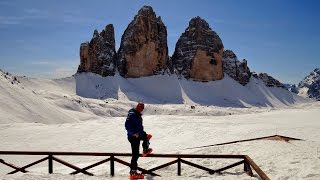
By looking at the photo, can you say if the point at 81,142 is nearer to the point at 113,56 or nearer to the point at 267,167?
the point at 267,167

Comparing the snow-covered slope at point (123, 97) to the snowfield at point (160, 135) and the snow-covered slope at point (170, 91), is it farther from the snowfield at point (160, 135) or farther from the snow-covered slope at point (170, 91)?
the snowfield at point (160, 135)

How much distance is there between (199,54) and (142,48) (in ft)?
48.1

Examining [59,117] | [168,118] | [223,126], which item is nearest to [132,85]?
[59,117]

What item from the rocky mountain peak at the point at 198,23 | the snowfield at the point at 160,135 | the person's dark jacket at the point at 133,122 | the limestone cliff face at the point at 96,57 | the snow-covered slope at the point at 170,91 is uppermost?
the rocky mountain peak at the point at 198,23

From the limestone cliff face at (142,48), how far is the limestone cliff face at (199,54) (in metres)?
7.22

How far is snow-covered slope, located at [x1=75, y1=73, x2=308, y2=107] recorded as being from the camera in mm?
76188

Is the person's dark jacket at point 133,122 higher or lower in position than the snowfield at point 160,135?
higher

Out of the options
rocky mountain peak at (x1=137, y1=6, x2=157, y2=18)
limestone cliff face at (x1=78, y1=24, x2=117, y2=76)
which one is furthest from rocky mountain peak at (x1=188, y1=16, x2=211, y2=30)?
limestone cliff face at (x1=78, y1=24, x2=117, y2=76)

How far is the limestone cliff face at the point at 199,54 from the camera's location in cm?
8900

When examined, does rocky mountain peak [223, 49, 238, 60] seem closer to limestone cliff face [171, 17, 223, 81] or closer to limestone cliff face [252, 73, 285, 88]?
limestone cliff face [171, 17, 223, 81]

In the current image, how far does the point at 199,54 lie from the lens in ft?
291

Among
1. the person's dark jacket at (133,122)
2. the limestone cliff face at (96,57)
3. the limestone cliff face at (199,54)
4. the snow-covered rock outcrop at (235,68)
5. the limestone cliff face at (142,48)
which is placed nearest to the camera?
the person's dark jacket at (133,122)

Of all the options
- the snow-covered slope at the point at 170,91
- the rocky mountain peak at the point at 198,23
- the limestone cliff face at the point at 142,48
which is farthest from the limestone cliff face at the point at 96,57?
the rocky mountain peak at the point at 198,23

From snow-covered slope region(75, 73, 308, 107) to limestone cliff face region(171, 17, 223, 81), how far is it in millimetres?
2420
